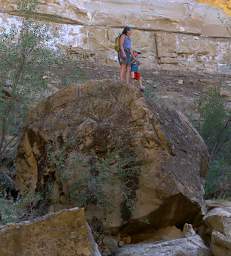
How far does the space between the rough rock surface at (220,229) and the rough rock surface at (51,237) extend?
1.51m

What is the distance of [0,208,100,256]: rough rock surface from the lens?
18.2ft

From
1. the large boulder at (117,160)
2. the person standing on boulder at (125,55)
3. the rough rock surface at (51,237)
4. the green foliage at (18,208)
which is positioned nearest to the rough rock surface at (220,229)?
the large boulder at (117,160)

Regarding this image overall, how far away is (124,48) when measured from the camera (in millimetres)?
10188

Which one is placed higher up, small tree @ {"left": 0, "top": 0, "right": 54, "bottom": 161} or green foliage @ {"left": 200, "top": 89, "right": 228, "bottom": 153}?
small tree @ {"left": 0, "top": 0, "right": 54, "bottom": 161}

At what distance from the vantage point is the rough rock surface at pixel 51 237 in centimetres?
555

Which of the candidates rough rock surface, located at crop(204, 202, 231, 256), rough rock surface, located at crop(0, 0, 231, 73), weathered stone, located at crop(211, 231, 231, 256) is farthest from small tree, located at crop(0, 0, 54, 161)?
rough rock surface, located at crop(0, 0, 231, 73)

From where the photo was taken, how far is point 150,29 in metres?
21.4

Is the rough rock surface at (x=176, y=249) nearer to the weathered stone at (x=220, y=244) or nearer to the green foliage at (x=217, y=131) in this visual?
the weathered stone at (x=220, y=244)

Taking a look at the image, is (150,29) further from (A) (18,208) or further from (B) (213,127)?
(A) (18,208)

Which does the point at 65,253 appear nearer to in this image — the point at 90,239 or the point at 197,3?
the point at 90,239

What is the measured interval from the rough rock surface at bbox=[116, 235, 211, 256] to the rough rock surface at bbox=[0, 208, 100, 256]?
1.43 metres

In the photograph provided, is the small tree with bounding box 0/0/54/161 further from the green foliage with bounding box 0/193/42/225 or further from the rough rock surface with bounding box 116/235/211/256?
the rough rock surface with bounding box 116/235/211/256

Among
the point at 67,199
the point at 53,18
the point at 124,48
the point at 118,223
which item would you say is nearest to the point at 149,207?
the point at 118,223

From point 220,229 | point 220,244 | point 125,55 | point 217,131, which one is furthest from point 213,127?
point 220,244
